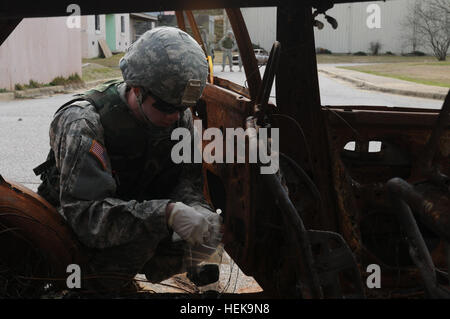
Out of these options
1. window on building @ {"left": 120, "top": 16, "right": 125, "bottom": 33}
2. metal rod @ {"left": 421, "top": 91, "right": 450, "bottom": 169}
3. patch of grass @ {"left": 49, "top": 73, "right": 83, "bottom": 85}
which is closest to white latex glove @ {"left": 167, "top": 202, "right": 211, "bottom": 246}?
metal rod @ {"left": 421, "top": 91, "right": 450, "bottom": 169}

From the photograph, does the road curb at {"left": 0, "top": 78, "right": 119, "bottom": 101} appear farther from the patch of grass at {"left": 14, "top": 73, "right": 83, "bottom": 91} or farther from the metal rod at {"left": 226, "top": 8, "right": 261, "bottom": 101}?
the metal rod at {"left": 226, "top": 8, "right": 261, "bottom": 101}

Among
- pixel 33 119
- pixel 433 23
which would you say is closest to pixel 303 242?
pixel 433 23

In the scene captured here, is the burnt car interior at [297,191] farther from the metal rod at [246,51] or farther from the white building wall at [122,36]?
the white building wall at [122,36]

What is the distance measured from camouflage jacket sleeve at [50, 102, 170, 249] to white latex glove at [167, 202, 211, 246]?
45 millimetres

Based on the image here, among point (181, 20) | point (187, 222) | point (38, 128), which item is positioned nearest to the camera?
point (187, 222)

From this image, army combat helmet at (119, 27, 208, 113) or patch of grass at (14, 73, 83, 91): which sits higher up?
army combat helmet at (119, 27, 208, 113)

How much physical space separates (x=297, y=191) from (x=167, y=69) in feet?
2.53

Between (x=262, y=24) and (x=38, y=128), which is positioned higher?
(x=262, y=24)

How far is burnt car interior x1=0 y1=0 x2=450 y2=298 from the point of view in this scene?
1.91m

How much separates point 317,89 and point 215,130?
70cm

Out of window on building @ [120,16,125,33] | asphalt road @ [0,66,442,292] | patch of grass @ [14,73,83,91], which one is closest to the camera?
asphalt road @ [0,66,442,292]

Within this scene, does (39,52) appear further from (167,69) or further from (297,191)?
(297,191)

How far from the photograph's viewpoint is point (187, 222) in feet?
7.18

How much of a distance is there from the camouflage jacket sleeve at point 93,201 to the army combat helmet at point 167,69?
0.95ft
